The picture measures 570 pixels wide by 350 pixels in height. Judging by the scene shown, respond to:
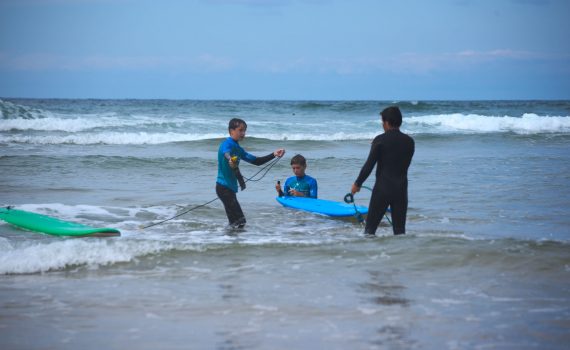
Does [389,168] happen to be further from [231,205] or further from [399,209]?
[231,205]

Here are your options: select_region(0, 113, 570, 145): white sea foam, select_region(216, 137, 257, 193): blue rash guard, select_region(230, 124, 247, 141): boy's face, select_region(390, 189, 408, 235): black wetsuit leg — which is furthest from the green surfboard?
select_region(0, 113, 570, 145): white sea foam

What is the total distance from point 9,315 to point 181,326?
55.0 inches

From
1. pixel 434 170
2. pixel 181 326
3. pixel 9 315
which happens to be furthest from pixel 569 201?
pixel 9 315

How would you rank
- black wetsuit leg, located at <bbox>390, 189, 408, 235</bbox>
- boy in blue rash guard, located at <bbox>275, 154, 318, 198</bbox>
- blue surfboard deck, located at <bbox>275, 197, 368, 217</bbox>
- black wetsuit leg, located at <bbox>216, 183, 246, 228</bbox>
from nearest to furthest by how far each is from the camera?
black wetsuit leg, located at <bbox>390, 189, 408, 235</bbox>
black wetsuit leg, located at <bbox>216, 183, 246, 228</bbox>
blue surfboard deck, located at <bbox>275, 197, 368, 217</bbox>
boy in blue rash guard, located at <bbox>275, 154, 318, 198</bbox>

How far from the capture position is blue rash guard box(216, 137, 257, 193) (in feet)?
25.5

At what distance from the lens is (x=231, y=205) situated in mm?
8125

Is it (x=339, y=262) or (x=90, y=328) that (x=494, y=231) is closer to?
(x=339, y=262)

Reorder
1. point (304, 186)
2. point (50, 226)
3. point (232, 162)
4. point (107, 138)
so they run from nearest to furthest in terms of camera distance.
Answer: point (232, 162) < point (50, 226) < point (304, 186) < point (107, 138)

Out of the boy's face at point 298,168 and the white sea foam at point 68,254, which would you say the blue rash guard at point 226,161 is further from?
the boy's face at point 298,168

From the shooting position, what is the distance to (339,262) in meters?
Result: 6.64

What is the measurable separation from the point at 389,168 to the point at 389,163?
0.18ft

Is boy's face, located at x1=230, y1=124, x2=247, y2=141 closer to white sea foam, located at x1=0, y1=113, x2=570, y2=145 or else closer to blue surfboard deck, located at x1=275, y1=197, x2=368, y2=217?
blue surfboard deck, located at x1=275, y1=197, x2=368, y2=217

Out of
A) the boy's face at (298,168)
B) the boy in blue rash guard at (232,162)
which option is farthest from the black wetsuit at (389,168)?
the boy's face at (298,168)

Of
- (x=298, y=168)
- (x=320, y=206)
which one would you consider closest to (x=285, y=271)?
(x=320, y=206)
